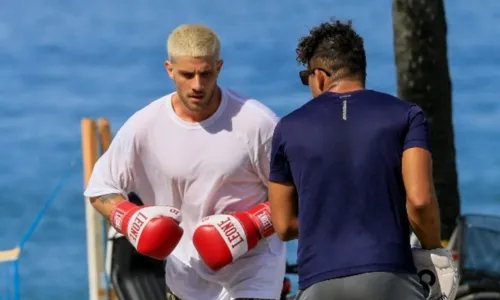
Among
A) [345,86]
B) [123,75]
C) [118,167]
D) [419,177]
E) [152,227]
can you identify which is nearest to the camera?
[419,177]

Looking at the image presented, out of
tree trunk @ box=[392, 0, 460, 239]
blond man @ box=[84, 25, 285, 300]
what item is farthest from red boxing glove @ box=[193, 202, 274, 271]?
tree trunk @ box=[392, 0, 460, 239]

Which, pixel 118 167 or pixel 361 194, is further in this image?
pixel 118 167

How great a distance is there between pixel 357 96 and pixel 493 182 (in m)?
9.60

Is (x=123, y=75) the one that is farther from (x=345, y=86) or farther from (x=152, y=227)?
(x=345, y=86)

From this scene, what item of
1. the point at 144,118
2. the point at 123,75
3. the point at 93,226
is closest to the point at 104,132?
the point at 93,226

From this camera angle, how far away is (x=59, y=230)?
41.9ft

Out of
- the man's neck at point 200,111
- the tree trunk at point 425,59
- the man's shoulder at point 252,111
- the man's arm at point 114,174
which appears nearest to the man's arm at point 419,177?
the man's shoulder at point 252,111

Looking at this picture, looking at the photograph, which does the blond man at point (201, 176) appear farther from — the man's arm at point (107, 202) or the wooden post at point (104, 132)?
the wooden post at point (104, 132)

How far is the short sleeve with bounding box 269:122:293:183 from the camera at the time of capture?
4.28 m

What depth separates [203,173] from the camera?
5078 mm

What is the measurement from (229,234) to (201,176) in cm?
25

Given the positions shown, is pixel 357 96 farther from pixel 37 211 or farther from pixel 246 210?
pixel 37 211

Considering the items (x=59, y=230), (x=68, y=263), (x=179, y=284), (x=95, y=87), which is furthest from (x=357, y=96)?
(x=95, y=87)

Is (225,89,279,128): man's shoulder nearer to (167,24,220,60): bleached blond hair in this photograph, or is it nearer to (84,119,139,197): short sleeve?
(167,24,220,60): bleached blond hair
